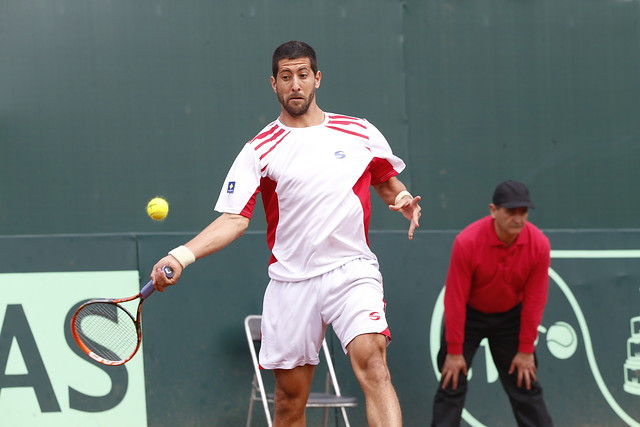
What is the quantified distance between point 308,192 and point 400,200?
0.44 metres

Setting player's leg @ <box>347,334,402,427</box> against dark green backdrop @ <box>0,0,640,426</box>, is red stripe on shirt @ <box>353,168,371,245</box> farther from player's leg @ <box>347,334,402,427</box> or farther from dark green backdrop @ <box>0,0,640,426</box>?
dark green backdrop @ <box>0,0,640,426</box>

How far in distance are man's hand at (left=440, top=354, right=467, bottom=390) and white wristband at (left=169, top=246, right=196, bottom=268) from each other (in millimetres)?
2057

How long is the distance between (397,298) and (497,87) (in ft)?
5.11

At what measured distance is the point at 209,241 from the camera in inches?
169

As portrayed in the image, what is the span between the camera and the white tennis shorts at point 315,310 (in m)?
4.30

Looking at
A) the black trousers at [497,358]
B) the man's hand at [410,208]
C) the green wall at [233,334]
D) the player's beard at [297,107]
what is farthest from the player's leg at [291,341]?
the green wall at [233,334]

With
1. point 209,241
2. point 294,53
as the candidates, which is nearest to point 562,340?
point 294,53

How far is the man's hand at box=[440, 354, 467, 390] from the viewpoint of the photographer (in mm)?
5645

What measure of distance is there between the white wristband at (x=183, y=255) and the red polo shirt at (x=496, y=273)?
1.94 m

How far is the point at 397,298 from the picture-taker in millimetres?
6363

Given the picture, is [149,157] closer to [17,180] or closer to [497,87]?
[17,180]

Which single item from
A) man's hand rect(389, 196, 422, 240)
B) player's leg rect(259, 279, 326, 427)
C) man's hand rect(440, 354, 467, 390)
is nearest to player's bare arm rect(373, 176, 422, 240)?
man's hand rect(389, 196, 422, 240)

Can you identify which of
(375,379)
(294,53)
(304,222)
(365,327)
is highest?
(294,53)

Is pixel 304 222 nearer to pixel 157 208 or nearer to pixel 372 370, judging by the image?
pixel 372 370
